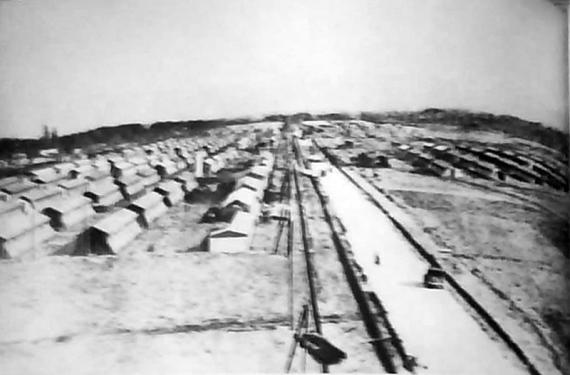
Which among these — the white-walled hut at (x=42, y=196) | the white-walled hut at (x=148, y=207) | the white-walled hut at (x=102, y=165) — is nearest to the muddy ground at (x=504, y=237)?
the white-walled hut at (x=148, y=207)

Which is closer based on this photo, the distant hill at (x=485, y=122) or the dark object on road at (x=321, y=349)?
the dark object on road at (x=321, y=349)

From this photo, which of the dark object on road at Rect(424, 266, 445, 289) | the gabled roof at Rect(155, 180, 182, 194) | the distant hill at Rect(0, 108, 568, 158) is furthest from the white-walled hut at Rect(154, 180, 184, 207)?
the dark object on road at Rect(424, 266, 445, 289)

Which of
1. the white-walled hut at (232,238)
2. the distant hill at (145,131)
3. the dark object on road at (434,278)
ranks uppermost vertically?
the distant hill at (145,131)

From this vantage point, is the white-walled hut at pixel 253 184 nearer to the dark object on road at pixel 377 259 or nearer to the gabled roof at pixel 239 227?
the gabled roof at pixel 239 227

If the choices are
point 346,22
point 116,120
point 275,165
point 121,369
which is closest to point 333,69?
point 346,22

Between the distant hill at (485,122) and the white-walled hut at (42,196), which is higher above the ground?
the distant hill at (485,122)

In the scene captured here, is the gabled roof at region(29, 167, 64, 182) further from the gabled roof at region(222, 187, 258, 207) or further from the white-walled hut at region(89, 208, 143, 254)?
the gabled roof at region(222, 187, 258, 207)
